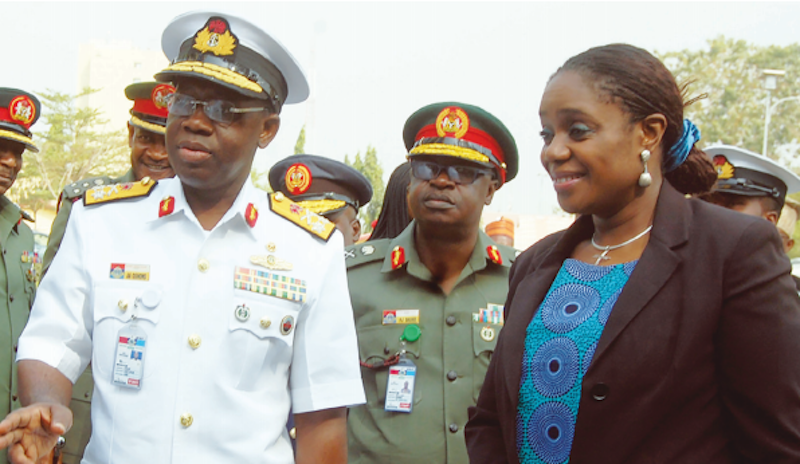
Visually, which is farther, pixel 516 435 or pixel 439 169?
pixel 439 169

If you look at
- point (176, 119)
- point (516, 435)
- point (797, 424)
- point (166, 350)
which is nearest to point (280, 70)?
point (176, 119)

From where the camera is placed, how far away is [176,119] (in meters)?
2.42

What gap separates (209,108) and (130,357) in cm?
80

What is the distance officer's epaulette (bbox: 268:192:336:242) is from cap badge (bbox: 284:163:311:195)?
266 centimetres

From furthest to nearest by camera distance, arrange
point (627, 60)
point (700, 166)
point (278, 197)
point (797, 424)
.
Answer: point (278, 197) → point (700, 166) → point (627, 60) → point (797, 424)

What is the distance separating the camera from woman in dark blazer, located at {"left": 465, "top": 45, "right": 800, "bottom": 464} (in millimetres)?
1817

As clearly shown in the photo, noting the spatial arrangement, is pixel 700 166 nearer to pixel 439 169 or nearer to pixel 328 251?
pixel 328 251

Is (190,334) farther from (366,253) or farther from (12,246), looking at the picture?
(12,246)

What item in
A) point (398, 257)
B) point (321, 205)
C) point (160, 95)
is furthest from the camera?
point (321, 205)

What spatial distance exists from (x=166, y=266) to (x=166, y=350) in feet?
0.85

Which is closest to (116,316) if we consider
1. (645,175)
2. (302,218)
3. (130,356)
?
(130,356)

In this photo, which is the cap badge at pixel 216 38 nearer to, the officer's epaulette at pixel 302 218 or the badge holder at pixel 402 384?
the officer's epaulette at pixel 302 218

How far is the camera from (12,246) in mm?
4773

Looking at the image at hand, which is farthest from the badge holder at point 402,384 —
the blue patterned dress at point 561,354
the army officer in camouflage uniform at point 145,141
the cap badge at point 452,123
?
the army officer in camouflage uniform at point 145,141
